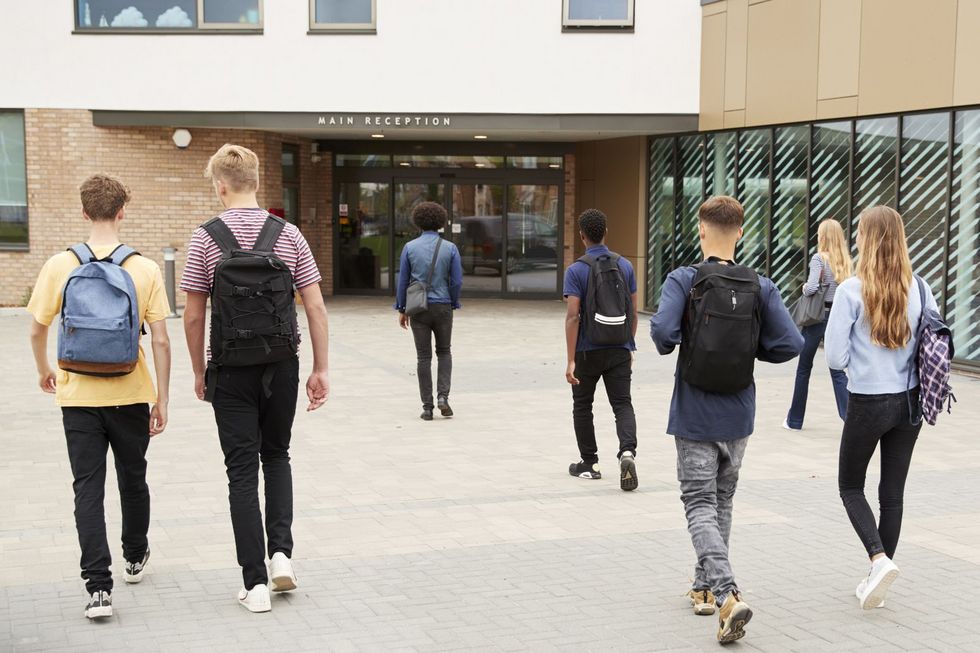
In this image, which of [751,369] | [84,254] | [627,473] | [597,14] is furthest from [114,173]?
[751,369]

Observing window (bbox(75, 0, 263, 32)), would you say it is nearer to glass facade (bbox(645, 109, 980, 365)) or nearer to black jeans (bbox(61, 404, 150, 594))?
glass facade (bbox(645, 109, 980, 365))

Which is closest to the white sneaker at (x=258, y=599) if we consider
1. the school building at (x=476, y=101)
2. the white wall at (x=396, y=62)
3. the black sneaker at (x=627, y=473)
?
the black sneaker at (x=627, y=473)

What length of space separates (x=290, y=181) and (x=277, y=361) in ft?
57.9

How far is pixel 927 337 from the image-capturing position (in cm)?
504

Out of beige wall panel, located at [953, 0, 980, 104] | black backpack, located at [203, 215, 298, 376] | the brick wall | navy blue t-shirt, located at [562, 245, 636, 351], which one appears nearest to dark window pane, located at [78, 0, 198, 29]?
the brick wall

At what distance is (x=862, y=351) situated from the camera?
16.7ft

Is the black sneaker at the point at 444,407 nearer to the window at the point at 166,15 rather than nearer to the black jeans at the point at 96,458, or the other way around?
the black jeans at the point at 96,458

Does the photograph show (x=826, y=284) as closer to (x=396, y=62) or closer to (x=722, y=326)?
(x=722, y=326)

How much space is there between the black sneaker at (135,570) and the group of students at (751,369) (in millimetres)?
2432

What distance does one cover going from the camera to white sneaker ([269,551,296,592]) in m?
5.11

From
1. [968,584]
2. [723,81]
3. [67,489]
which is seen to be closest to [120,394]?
[67,489]

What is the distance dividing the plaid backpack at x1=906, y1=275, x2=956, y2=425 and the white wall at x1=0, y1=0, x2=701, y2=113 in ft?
44.5

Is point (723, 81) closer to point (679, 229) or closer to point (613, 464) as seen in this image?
point (679, 229)

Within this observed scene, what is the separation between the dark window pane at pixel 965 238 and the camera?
1302 cm
